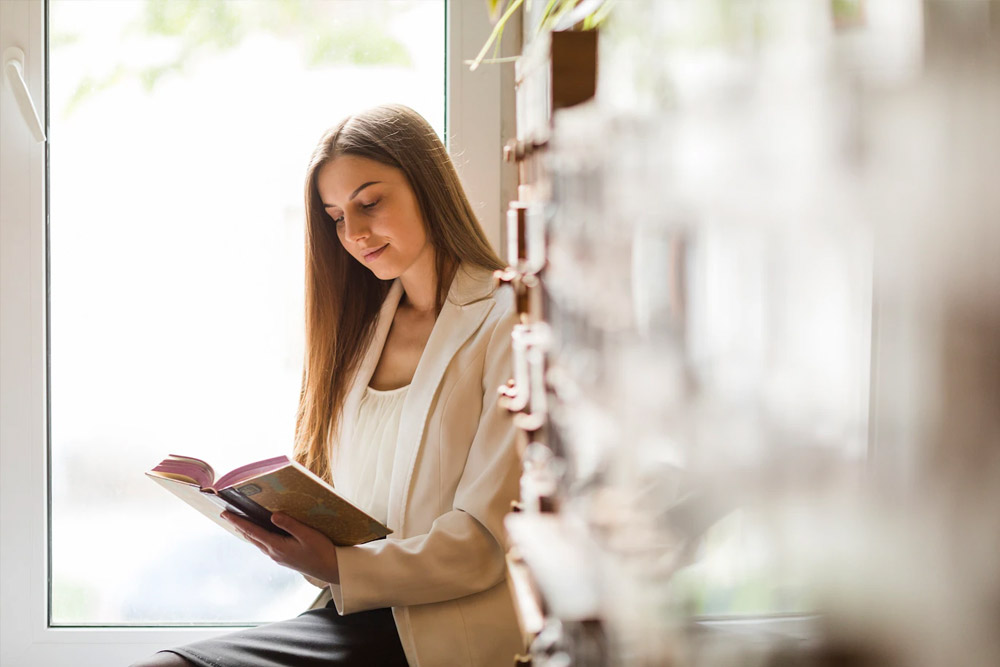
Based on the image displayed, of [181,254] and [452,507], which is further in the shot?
[181,254]

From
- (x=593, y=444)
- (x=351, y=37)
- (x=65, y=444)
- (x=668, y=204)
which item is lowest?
(x=65, y=444)

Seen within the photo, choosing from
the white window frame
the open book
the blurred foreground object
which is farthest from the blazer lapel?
the blurred foreground object

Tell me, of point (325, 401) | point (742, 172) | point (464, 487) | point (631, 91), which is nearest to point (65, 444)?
point (325, 401)

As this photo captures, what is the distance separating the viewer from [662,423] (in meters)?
0.41

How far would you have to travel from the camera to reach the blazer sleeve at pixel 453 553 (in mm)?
1133

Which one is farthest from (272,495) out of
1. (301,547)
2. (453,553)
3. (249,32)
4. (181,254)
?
(249,32)

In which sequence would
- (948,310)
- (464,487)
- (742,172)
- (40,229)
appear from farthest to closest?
(40,229) → (464,487) → (742,172) → (948,310)

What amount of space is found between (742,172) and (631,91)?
0.16m

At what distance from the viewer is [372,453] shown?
1344 mm

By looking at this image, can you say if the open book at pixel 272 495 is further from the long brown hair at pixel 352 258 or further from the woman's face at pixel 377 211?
the woman's face at pixel 377 211

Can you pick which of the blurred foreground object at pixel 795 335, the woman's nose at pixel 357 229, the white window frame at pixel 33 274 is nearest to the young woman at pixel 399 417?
the woman's nose at pixel 357 229

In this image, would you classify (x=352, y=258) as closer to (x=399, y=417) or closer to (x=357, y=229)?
(x=357, y=229)

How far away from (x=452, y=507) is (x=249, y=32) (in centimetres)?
93

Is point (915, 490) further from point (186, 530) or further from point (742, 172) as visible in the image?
point (186, 530)
